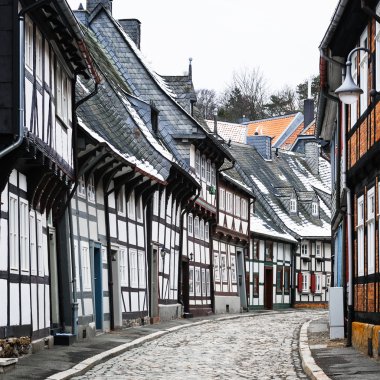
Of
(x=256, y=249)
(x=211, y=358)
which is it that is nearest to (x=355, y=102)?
(x=211, y=358)

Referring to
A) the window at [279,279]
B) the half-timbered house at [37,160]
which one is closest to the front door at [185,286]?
the half-timbered house at [37,160]

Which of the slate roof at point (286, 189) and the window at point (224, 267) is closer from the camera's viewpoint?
the window at point (224, 267)

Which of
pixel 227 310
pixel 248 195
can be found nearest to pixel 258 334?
pixel 227 310

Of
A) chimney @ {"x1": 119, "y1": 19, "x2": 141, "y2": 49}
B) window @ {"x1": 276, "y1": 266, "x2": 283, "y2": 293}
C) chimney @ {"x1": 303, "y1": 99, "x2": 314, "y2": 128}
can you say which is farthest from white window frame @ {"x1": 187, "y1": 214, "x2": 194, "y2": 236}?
chimney @ {"x1": 303, "y1": 99, "x2": 314, "y2": 128}

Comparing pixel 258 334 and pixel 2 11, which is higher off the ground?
pixel 2 11

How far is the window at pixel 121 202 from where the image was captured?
3070cm

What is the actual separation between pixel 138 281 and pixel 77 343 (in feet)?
31.5

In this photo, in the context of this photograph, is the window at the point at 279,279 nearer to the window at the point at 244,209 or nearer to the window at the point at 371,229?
the window at the point at 244,209

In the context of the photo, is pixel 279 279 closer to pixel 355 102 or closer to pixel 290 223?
pixel 290 223

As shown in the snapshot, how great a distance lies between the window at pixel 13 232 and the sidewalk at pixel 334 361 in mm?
5135

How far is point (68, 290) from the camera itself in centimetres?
2448

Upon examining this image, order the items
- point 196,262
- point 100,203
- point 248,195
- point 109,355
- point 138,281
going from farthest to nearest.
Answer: point 248,195 → point 196,262 → point 138,281 → point 100,203 → point 109,355

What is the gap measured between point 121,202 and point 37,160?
38.9ft

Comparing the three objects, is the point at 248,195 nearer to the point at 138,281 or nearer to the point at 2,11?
the point at 138,281
